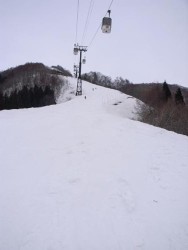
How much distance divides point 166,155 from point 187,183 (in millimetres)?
2225

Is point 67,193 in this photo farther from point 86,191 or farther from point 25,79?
point 25,79

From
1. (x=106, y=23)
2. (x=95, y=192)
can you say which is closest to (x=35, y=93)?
(x=106, y=23)

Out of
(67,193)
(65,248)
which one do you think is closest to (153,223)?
(65,248)

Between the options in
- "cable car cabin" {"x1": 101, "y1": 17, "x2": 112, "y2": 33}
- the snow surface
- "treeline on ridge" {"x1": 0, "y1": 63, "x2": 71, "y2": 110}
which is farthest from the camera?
"treeline on ridge" {"x1": 0, "y1": 63, "x2": 71, "y2": 110}

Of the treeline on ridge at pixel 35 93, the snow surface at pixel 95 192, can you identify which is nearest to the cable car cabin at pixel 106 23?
the snow surface at pixel 95 192

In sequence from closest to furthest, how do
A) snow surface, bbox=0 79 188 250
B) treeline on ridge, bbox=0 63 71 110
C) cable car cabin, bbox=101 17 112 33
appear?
snow surface, bbox=0 79 188 250
cable car cabin, bbox=101 17 112 33
treeline on ridge, bbox=0 63 71 110

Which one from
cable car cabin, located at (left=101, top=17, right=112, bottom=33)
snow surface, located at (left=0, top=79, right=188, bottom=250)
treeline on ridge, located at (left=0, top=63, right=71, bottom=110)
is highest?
cable car cabin, located at (left=101, top=17, right=112, bottom=33)

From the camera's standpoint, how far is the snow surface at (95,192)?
536 cm

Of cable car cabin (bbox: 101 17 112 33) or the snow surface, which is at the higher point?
cable car cabin (bbox: 101 17 112 33)

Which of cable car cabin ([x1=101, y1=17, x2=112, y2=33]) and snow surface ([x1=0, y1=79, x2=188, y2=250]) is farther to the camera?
cable car cabin ([x1=101, y1=17, x2=112, y2=33])

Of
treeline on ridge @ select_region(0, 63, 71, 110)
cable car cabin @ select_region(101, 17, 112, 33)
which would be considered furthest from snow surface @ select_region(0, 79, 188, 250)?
treeline on ridge @ select_region(0, 63, 71, 110)

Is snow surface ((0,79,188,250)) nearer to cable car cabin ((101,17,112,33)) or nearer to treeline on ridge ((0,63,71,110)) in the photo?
cable car cabin ((101,17,112,33))

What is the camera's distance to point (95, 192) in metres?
7.14

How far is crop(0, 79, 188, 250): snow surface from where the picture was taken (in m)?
5.36
